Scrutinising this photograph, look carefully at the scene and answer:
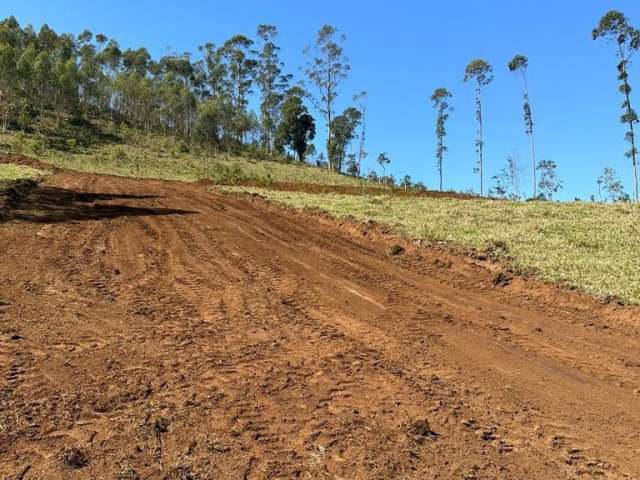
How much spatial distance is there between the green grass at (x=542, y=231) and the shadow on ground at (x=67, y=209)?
20.2ft

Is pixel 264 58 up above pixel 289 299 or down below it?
above

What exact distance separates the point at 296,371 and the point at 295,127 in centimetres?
6707

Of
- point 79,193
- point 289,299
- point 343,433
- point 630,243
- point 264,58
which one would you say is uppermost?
point 264,58

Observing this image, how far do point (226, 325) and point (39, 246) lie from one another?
17.4 ft

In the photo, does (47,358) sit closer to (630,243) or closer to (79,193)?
(630,243)

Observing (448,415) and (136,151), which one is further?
(136,151)

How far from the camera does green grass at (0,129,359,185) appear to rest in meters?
36.9

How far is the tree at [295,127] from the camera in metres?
68.9

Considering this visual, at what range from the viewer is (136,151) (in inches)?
1999

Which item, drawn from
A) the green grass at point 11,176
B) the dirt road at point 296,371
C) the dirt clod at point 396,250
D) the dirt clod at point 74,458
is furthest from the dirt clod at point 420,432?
the green grass at point 11,176

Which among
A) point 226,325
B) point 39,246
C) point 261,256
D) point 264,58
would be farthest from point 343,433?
point 264,58

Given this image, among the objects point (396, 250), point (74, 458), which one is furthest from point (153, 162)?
point (74, 458)

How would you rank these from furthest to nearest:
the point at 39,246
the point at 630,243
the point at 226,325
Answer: the point at 630,243 < the point at 39,246 < the point at 226,325

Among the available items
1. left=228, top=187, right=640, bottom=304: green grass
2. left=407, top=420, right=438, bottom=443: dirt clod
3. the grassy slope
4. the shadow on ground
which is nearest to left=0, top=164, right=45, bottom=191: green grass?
the grassy slope
